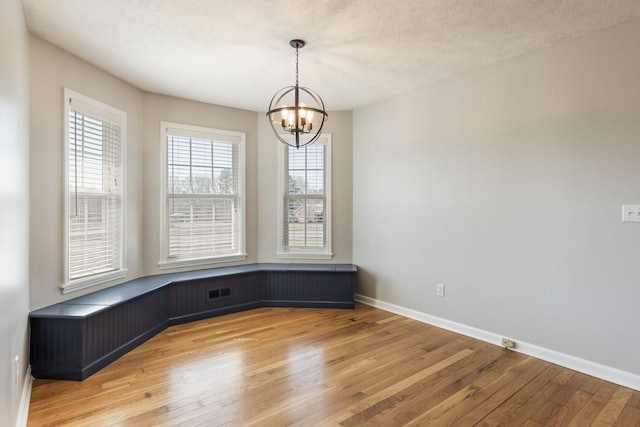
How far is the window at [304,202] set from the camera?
4.68 m

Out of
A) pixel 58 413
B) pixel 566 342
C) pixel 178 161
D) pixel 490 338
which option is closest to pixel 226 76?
pixel 178 161

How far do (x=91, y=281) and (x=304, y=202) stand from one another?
101 inches

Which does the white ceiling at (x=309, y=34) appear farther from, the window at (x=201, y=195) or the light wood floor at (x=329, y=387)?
the light wood floor at (x=329, y=387)

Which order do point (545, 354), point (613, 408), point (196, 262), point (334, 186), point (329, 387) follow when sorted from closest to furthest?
point (613, 408), point (329, 387), point (545, 354), point (196, 262), point (334, 186)

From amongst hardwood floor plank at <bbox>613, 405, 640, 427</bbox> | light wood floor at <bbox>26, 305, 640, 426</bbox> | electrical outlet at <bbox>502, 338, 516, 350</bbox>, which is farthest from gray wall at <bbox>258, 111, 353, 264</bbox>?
hardwood floor plank at <bbox>613, 405, 640, 427</bbox>

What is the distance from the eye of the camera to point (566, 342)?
9.02 feet

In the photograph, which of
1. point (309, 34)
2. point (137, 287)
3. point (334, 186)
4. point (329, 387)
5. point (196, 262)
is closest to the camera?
point (329, 387)

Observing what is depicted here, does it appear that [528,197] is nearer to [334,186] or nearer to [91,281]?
[334,186]

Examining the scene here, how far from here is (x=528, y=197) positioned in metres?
2.96

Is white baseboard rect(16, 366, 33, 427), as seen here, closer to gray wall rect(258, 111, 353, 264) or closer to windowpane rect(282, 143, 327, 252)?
gray wall rect(258, 111, 353, 264)

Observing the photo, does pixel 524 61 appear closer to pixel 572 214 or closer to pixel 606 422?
pixel 572 214

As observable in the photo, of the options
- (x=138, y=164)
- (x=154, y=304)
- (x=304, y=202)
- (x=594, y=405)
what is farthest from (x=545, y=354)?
(x=138, y=164)

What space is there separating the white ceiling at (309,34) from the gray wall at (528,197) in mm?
287

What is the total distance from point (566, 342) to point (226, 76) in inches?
152
